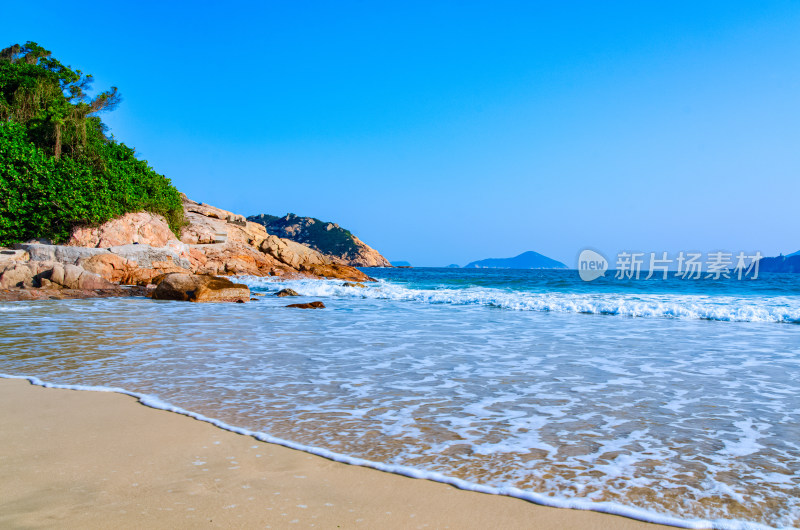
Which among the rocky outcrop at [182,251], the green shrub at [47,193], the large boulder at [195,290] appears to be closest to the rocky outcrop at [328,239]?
the rocky outcrop at [182,251]

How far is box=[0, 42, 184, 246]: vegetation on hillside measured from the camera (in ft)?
78.2

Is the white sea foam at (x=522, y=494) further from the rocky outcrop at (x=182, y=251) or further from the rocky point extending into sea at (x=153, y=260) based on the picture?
the rocky outcrop at (x=182, y=251)

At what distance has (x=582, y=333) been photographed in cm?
1058

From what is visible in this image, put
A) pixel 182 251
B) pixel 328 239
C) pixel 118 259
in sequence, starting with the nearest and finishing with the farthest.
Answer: pixel 118 259 → pixel 182 251 → pixel 328 239

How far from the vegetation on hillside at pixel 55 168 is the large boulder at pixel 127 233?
0.44 m

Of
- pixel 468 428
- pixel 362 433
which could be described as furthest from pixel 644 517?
pixel 362 433

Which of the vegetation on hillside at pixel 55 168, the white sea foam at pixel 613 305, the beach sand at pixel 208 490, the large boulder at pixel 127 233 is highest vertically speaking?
the vegetation on hillside at pixel 55 168

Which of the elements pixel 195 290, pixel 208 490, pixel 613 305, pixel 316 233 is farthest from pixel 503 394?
pixel 316 233

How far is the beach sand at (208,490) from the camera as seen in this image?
2.44 meters

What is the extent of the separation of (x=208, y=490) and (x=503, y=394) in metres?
3.23

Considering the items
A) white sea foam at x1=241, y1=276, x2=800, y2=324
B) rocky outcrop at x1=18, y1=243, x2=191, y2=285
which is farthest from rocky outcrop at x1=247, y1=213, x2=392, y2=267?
white sea foam at x1=241, y1=276, x2=800, y2=324

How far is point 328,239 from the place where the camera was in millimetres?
144125

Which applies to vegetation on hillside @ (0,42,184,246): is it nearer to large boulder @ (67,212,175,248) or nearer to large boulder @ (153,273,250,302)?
large boulder @ (67,212,175,248)

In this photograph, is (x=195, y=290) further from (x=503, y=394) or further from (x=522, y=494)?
(x=522, y=494)
